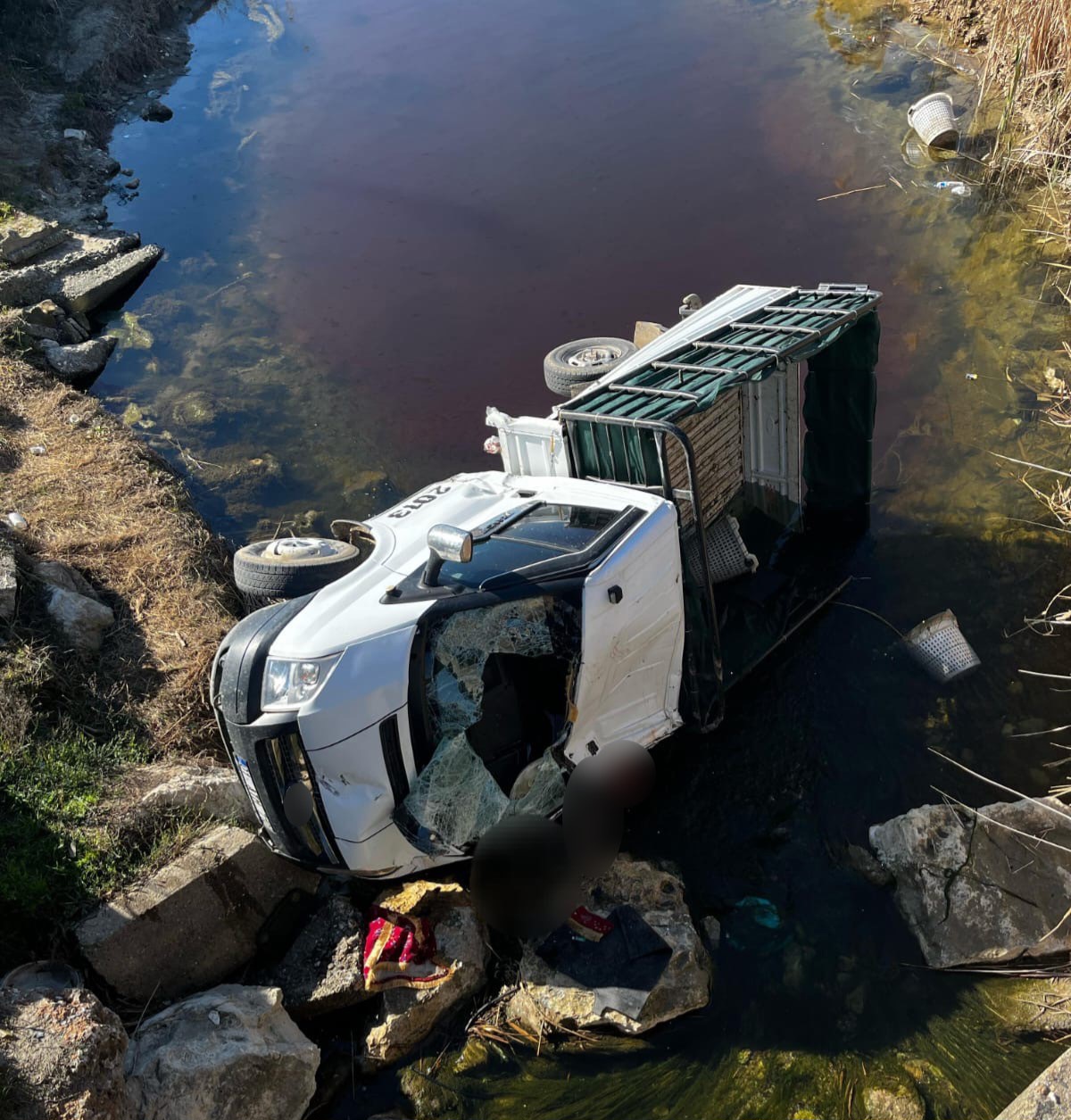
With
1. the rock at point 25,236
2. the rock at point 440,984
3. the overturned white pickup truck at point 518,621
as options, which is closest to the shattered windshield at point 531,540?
the overturned white pickup truck at point 518,621

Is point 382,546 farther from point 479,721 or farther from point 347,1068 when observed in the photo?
point 347,1068

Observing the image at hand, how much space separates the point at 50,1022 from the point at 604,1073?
237cm

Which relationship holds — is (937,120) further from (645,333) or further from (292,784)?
(292,784)

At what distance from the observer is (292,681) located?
440cm

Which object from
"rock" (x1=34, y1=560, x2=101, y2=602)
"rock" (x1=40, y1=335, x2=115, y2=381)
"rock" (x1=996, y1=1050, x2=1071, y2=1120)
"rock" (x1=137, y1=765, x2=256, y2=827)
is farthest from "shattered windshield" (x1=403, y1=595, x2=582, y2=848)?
"rock" (x1=40, y1=335, x2=115, y2=381)

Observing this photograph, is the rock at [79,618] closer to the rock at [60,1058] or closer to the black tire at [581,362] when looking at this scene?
the rock at [60,1058]

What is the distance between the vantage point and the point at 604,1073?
4488mm

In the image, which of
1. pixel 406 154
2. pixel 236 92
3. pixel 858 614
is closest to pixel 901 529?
pixel 858 614

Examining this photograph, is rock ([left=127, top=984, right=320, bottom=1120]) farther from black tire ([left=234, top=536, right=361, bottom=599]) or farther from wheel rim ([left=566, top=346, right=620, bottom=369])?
wheel rim ([left=566, top=346, right=620, bottom=369])

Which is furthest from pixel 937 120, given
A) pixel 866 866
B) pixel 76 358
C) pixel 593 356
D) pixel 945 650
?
pixel 76 358

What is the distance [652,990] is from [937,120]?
11.1 m

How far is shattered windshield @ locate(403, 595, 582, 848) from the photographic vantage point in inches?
181

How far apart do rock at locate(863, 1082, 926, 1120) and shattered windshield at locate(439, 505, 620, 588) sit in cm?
277

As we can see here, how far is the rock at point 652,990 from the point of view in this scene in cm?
455
